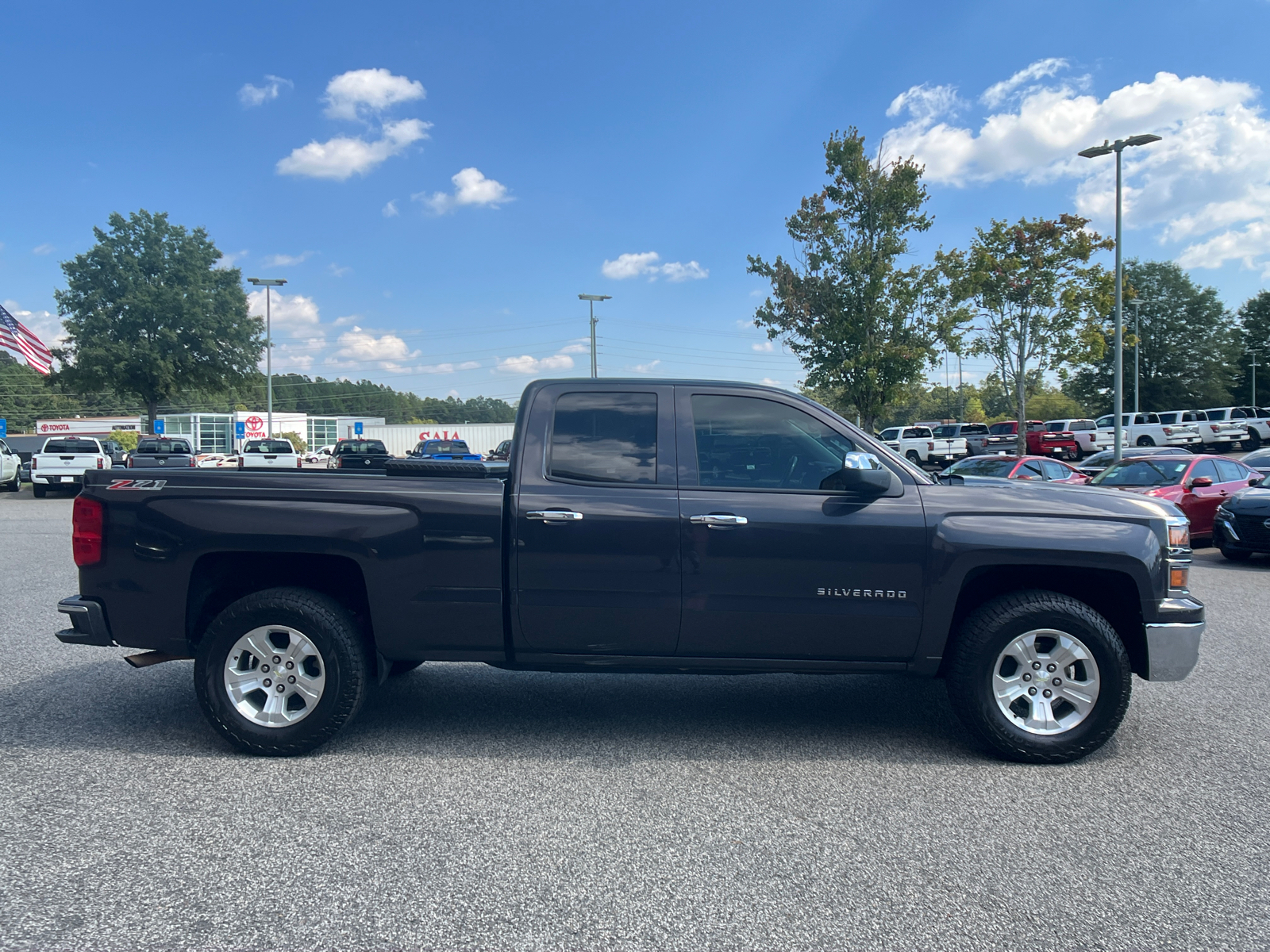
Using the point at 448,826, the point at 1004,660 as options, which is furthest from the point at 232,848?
the point at 1004,660

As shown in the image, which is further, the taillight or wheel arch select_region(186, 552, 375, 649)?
wheel arch select_region(186, 552, 375, 649)

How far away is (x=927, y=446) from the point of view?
40.9 metres

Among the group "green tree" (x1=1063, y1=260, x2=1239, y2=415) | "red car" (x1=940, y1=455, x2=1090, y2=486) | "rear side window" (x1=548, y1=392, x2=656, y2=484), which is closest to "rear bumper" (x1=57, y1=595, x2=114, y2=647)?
"rear side window" (x1=548, y1=392, x2=656, y2=484)

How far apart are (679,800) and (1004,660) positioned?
182cm

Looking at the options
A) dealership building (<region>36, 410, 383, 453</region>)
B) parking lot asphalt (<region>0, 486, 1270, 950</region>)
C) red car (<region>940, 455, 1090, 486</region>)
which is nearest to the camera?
parking lot asphalt (<region>0, 486, 1270, 950</region>)

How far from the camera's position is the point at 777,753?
14.1ft

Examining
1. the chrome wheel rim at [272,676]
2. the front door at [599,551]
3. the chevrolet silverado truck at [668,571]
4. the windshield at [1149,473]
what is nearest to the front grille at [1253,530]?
the windshield at [1149,473]

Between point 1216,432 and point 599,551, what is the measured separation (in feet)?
148

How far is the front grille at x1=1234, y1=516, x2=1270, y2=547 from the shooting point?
36.9ft

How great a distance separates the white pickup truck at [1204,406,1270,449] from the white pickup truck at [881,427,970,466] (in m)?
13.5

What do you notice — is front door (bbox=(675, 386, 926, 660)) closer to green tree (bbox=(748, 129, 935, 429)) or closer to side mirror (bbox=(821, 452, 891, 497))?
side mirror (bbox=(821, 452, 891, 497))

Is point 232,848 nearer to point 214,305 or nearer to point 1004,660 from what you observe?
point 1004,660

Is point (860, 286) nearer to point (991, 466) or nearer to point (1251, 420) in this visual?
point (991, 466)

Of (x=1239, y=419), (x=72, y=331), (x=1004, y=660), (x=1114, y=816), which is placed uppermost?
(x=72, y=331)
